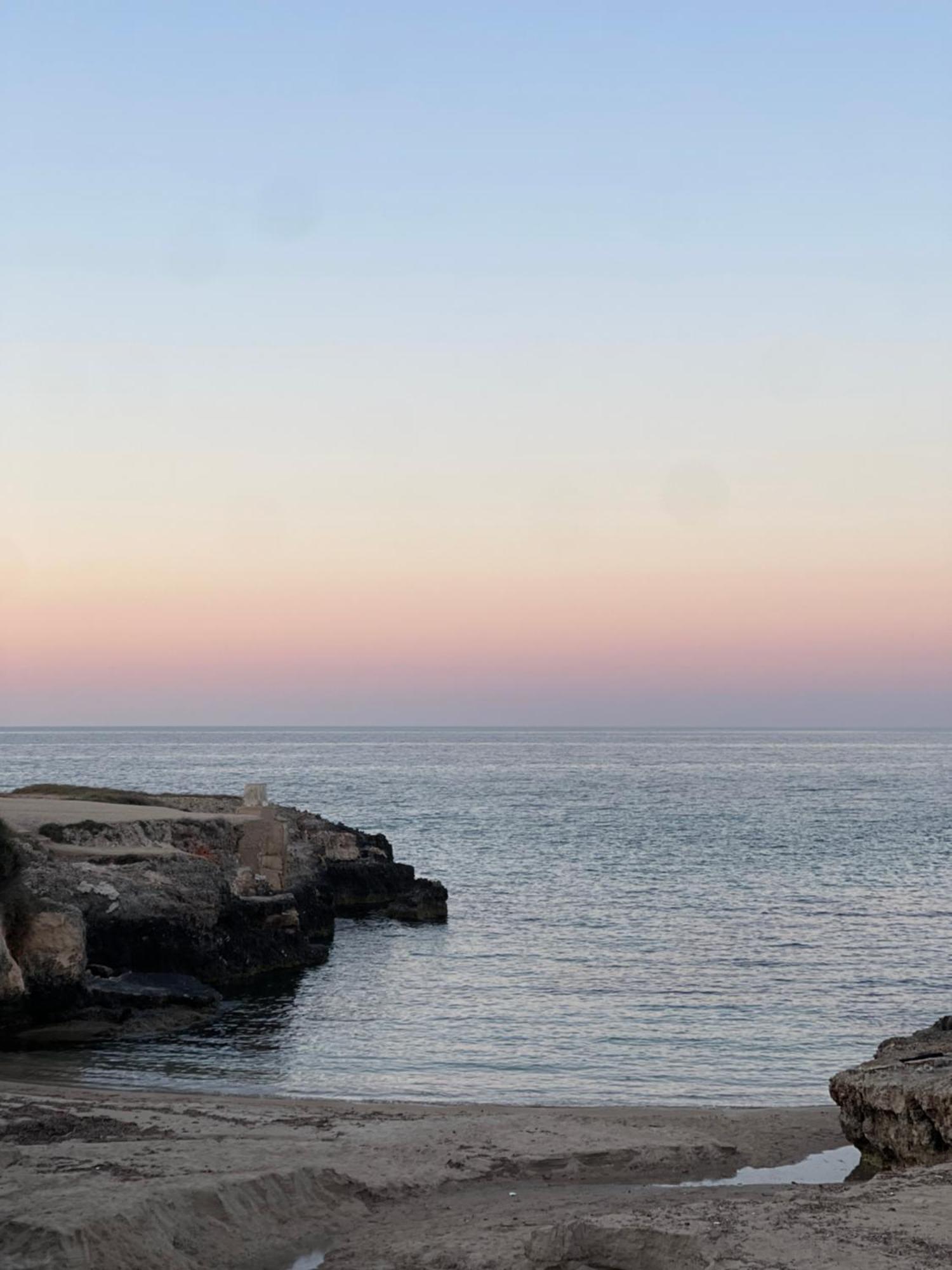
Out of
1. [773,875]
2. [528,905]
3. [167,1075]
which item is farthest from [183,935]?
[773,875]

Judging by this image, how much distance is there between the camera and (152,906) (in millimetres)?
28531

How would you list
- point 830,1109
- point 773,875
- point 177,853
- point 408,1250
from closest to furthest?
1. point 408,1250
2. point 830,1109
3. point 177,853
4. point 773,875

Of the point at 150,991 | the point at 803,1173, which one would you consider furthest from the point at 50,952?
the point at 803,1173

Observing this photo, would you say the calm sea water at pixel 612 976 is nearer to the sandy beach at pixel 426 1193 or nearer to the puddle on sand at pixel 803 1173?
the sandy beach at pixel 426 1193

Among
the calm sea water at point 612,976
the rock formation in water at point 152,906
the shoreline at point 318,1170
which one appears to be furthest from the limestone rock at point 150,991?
the shoreline at point 318,1170

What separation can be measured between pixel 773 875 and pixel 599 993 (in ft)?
77.5

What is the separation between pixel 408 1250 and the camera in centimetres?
1123

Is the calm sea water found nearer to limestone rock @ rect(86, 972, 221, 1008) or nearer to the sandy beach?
limestone rock @ rect(86, 972, 221, 1008)

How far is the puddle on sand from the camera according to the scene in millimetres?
14028

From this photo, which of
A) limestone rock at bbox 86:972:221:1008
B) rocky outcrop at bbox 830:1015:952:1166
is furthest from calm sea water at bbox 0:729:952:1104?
rocky outcrop at bbox 830:1015:952:1166

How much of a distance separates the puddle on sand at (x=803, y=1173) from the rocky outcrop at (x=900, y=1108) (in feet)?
1.43

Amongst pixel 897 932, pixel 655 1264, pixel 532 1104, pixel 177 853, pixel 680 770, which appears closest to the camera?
pixel 655 1264

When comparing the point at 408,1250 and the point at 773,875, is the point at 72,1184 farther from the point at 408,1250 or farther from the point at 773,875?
the point at 773,875

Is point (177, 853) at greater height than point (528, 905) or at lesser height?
greater
